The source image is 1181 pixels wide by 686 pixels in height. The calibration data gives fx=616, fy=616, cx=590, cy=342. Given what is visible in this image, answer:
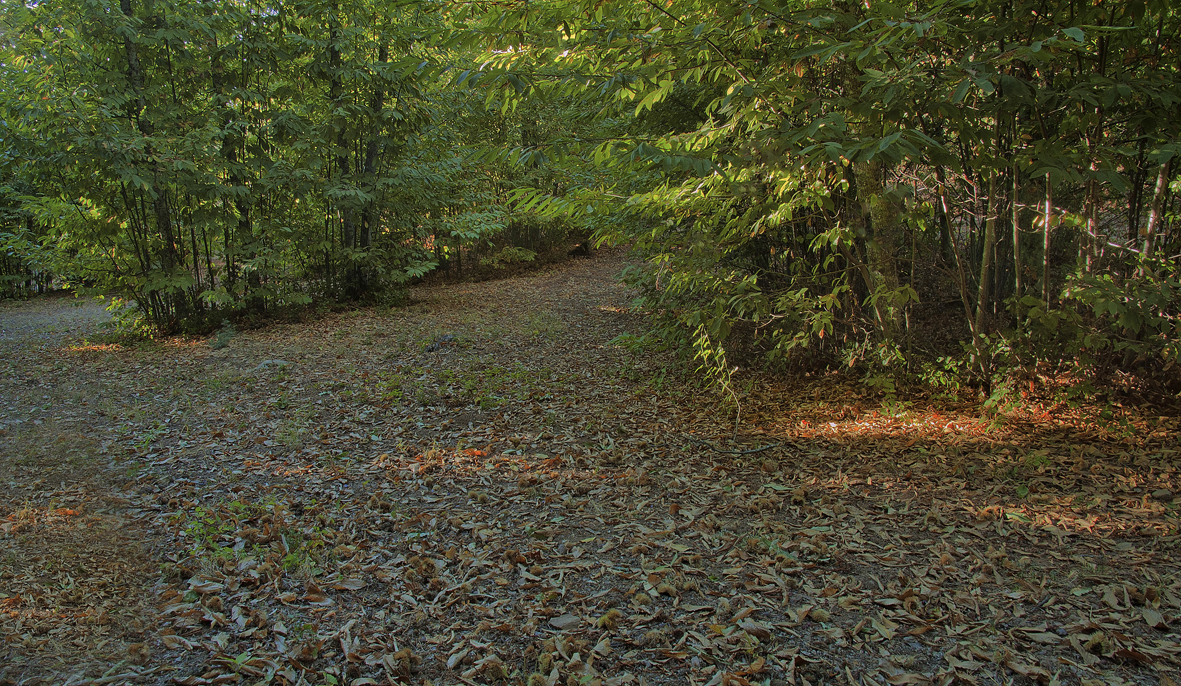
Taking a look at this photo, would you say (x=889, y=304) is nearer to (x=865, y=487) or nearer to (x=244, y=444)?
(x=865, y=487)

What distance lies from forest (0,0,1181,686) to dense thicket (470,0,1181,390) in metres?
0.04

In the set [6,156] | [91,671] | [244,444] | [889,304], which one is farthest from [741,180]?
[6,156]

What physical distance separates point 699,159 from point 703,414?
2924mm

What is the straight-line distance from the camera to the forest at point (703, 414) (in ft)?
8.18

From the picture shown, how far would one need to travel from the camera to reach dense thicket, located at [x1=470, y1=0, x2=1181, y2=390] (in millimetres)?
2809

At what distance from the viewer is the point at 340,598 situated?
2840 millimetres

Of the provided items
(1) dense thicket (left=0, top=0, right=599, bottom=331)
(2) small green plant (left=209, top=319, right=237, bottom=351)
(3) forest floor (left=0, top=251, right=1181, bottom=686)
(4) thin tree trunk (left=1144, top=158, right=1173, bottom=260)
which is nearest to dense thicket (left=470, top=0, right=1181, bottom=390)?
(4) thin tree trunk (left=1144, top=158, right=1173, bottom=260)

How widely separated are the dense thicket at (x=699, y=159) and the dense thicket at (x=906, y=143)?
0.03 metres

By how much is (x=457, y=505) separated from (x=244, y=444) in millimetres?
2160

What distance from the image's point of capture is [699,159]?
112 inches

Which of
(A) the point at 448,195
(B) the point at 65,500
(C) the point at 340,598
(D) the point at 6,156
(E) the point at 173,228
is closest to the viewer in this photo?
(C) the point at 340,598

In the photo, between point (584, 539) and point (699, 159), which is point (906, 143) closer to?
point (699, 159)

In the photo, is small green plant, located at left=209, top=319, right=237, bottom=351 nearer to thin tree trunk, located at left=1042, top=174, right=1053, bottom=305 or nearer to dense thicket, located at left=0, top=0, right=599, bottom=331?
dense thicket, located at left=0, top=0, right=599, bottom=331

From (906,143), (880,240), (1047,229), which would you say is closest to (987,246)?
(1047,229)
